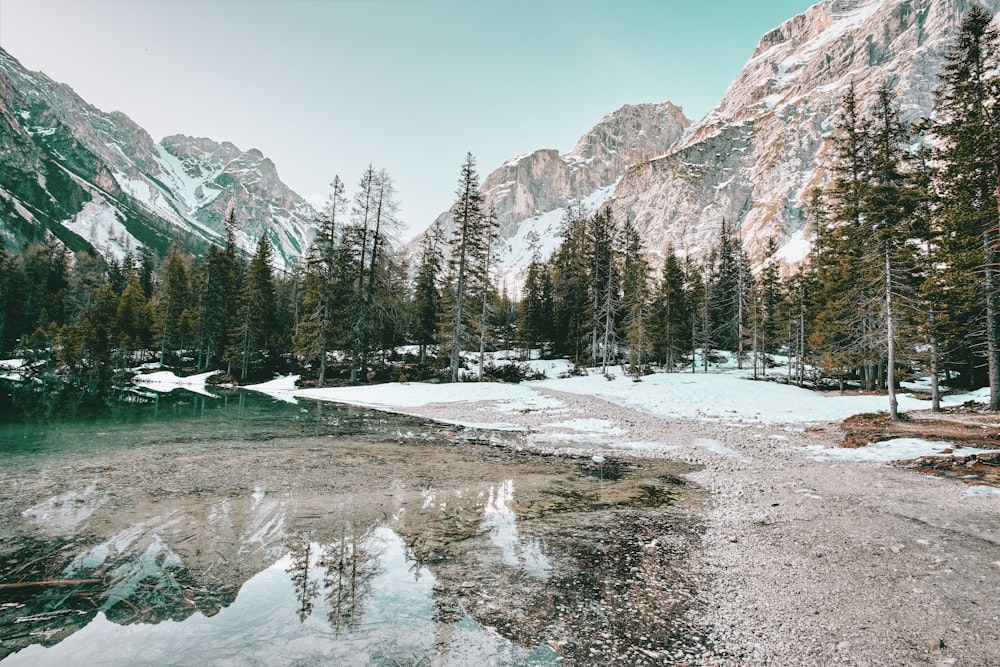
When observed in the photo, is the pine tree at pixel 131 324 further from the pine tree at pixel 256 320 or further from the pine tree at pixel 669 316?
the pine tree at pixel 669 316

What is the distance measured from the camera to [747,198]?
159875 mm

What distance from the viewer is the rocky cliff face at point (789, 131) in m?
133

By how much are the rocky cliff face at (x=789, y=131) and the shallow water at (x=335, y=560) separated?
457ft

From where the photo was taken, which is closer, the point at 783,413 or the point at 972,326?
the point at 783,413

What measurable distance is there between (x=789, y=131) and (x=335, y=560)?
198856mm

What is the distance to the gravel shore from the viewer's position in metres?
3.70

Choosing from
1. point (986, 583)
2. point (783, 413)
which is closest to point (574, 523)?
point (986, 583)

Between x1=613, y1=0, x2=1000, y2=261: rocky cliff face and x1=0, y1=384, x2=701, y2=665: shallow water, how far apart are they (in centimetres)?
13928

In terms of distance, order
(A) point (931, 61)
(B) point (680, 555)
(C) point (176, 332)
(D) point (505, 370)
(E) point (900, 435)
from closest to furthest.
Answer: (B) point (680, 555), (E) point (900, 435), (D) point (505, 370), (C) point (176, 332), (A) point (931, 61)

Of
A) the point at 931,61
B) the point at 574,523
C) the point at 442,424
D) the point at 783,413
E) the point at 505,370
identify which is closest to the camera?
the point at 574,523

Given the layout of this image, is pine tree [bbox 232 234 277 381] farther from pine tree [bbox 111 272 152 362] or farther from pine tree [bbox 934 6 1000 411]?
pine tree [bbox 934 6 1000 411]

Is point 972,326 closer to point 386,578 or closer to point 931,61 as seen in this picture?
point 386,578

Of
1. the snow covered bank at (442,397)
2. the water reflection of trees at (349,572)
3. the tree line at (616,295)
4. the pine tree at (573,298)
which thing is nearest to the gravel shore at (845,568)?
the water reflection of trees at (349,572)

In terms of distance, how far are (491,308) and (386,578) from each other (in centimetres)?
3416
